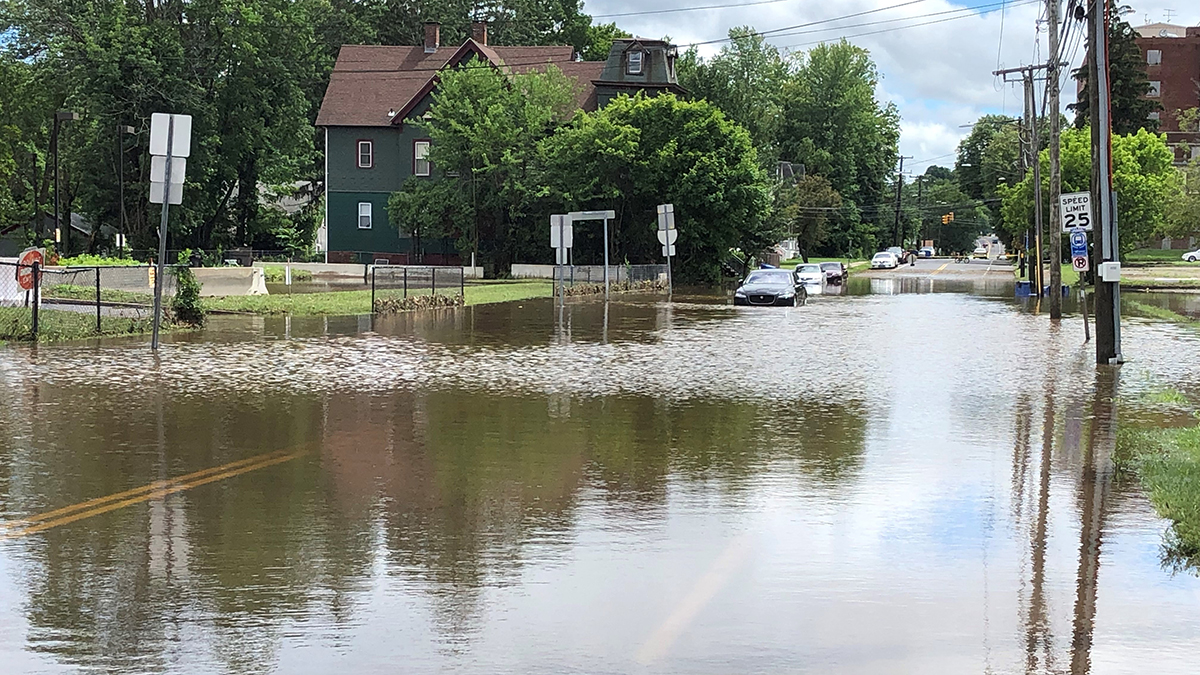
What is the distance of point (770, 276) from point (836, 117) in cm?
8376

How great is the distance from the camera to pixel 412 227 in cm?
6806

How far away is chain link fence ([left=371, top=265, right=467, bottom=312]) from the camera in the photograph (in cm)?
3553

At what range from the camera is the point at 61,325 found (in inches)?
969

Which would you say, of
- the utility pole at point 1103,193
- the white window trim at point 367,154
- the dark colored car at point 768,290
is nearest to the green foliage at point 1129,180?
the dark colored car at point 768,290

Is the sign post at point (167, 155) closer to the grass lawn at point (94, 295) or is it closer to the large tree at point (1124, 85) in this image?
the grass lawn at point (94, 295)

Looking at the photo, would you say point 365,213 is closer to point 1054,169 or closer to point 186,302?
point 1054,169

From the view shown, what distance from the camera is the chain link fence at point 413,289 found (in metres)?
35.5

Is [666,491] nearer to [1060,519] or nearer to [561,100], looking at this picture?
[1060,519]

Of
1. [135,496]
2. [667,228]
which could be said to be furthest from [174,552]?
[667,228]

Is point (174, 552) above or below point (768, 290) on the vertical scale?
below

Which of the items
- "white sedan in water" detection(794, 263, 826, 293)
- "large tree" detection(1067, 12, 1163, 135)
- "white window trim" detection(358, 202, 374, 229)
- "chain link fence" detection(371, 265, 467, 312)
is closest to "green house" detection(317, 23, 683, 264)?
"white window trim" detection(358, 202, 374, 229)

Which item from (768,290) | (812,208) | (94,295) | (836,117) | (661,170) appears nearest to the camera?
(94,295)

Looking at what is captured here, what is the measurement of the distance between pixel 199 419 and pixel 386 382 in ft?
13.7

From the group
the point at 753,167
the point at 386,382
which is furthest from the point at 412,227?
the point at 386,382
